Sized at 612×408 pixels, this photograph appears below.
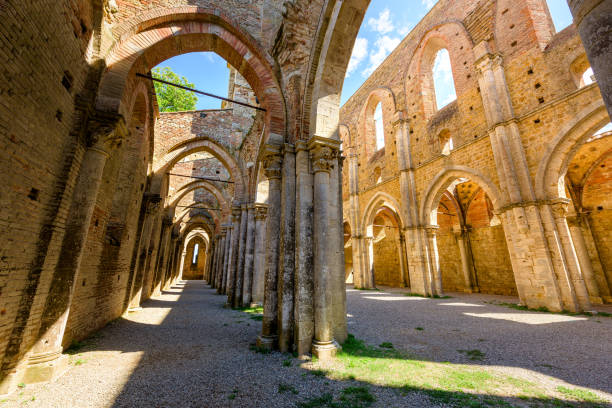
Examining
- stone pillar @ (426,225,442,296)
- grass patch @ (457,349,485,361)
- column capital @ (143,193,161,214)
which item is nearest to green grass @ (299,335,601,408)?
grass patch @ (457,349,485,361)

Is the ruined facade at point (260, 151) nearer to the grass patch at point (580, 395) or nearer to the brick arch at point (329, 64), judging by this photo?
the brick arch at point (329, 64)

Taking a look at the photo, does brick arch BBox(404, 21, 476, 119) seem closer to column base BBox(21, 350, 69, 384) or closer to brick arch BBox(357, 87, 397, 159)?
brick arch BBox(357, 87, 397, 159)

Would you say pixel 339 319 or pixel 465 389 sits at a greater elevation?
pixel 339 319

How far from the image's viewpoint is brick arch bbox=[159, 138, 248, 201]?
1076 cm

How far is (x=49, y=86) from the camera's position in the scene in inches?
139

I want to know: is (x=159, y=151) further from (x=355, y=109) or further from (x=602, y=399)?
(x=355, y=109)

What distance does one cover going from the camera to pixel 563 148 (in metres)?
8.20

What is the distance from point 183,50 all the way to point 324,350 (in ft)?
23.9

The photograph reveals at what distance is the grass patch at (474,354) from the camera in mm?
3885

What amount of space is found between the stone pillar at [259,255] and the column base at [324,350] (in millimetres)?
5498

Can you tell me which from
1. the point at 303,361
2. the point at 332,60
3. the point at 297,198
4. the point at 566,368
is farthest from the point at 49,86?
the point at 566,368

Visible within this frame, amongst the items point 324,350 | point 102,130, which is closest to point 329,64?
point 102,130

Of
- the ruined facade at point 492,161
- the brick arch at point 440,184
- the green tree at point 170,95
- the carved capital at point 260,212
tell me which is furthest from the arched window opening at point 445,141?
the green tree at point 170,95

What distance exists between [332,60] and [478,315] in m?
8.29
